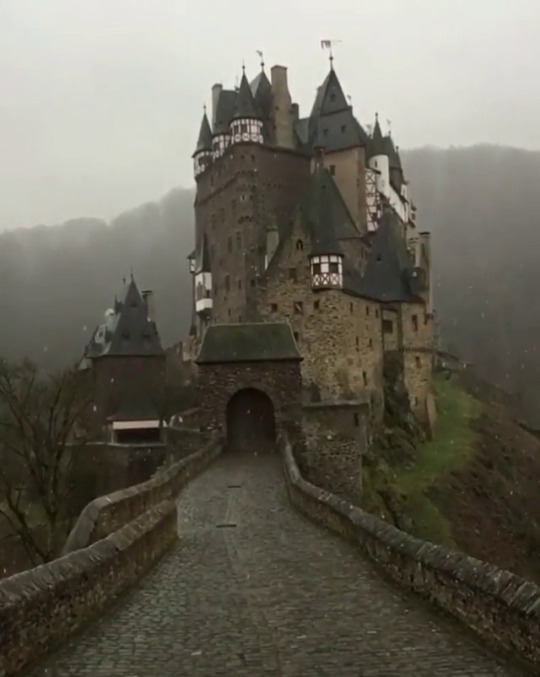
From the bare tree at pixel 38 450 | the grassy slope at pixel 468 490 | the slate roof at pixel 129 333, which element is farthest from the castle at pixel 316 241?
the bare tree at pixel 38 450

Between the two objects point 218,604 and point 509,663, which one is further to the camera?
point 218,604

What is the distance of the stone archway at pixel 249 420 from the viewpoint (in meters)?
31.9

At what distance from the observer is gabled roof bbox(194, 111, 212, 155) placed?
227 feet

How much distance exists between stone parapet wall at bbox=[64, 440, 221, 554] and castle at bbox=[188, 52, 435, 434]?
20666mm

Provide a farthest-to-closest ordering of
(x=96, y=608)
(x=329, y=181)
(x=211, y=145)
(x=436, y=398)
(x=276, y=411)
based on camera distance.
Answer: (x=211, y=145), (x=436, y=398), (x=329, y=181), (x=276, y=411), (x=96, y=608)

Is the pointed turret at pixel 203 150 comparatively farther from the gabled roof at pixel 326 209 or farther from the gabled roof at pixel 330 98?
the gabled roof at pixel 326 209

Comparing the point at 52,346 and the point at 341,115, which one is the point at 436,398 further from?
the point at 52,346

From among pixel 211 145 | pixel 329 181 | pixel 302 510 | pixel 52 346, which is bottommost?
pixel 302 510

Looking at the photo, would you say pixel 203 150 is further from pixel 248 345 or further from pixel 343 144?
pixel 248 345

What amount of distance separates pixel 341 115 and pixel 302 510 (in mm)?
49658

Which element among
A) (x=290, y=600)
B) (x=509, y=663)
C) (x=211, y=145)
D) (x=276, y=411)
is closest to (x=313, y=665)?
(x=509, y=663)

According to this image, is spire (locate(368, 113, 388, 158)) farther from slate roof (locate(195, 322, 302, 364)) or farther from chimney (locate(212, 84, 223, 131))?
slate roof (locate(195, 322, 302, 364))

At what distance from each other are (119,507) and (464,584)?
718 centimetres

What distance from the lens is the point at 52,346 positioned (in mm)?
71875
